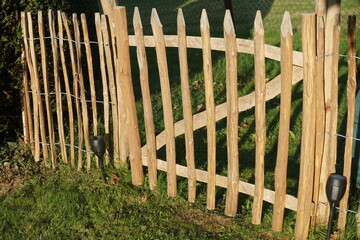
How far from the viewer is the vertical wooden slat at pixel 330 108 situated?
12.3ft

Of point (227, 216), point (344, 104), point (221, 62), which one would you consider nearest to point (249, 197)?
point (227, 216)

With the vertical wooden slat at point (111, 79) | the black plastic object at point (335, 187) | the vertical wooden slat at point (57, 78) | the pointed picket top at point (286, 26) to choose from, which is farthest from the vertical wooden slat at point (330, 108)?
the vertical wooden slat at point (57, 78)

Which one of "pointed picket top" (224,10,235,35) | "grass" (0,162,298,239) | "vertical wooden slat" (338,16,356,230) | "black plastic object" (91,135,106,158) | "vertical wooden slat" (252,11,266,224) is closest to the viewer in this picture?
"vertical wooden slat" (338,16,356,230)

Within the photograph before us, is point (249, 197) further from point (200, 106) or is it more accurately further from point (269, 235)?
point (200, 106)

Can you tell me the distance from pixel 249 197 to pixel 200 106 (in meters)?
2.52

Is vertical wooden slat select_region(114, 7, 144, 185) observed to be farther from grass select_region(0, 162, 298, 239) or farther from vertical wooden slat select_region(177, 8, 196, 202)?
vertical wooden slat select_region(177, 8, 196, 202)

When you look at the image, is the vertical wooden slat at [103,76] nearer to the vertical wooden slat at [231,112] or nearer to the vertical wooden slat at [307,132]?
the vertical wooden slat at [231,112]

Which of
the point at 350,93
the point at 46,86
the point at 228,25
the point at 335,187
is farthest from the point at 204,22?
the point at 46,86

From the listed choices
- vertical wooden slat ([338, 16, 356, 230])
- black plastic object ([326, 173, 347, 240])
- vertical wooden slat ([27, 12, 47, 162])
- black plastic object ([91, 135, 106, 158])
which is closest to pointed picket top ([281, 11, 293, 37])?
vertical wooden slat ([338, 16, 356, 230])

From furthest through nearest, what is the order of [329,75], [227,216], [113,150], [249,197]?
1. [113,150]
2. [249,197]
3. [227,216]
4. [329,75]

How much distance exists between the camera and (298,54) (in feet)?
12.8

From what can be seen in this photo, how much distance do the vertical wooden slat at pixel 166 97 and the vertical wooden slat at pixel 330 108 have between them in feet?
4.54

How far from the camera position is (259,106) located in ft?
13.5

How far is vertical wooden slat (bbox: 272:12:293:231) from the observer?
12.5ft
